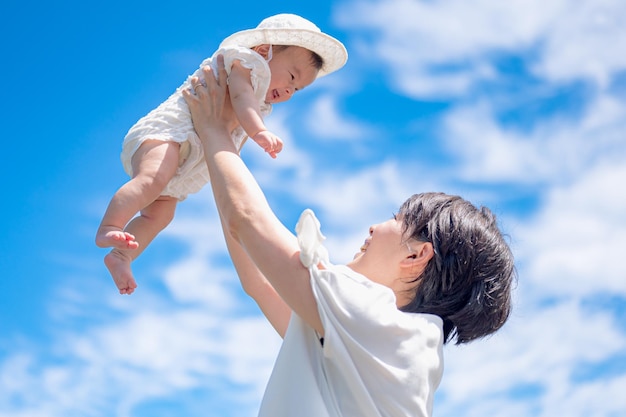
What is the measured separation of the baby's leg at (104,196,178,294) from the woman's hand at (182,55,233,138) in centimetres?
54

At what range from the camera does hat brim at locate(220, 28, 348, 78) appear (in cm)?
382

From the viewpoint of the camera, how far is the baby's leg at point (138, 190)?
3.38 metres

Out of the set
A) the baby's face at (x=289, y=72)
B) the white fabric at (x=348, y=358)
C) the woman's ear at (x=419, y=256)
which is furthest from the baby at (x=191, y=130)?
the white fabric at (x=348, y=358)

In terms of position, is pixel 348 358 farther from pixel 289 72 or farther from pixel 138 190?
pixel 289 72

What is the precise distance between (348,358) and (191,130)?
1.53 meters

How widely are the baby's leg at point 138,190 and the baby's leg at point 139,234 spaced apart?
129 millimetres

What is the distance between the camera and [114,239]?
11.0 feet

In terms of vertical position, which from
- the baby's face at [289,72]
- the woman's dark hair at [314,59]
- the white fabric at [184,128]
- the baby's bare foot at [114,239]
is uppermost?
the woman's dark hair at [314,59]

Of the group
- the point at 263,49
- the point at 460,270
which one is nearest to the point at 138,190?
the point at 263,49

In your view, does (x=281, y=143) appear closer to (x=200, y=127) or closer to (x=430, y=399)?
(x=200, y=127)

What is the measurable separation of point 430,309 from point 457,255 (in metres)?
0.26

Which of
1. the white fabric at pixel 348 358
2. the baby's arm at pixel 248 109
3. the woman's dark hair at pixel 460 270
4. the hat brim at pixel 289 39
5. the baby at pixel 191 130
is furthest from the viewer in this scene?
the hat brim at pixel 289 39

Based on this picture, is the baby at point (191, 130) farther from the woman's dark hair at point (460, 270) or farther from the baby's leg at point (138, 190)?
the woman's dark hair at point (460, 270)

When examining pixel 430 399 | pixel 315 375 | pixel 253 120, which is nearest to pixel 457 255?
Result: pixel 430 399
